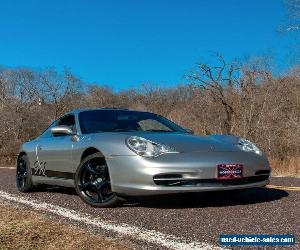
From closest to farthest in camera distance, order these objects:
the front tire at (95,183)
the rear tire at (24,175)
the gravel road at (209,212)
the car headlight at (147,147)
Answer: the gravel road at (209,212), the car headlight at (147,147), the front tire at (95,183), the rear tire at (24,175)

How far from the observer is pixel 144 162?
516 centimetres

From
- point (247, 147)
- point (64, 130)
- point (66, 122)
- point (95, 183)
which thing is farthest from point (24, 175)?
point (247, 147)

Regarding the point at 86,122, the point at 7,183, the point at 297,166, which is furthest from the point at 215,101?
the point at 86,122

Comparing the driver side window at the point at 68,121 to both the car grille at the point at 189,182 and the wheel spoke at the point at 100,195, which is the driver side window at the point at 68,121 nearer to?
the wheel spoke at the point at 100,195

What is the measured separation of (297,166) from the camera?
1074 cm

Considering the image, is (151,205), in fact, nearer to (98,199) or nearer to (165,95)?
(98,199)

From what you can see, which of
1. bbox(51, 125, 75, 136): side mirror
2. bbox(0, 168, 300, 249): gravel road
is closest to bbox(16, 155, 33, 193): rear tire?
bbox(0, 168, 300, 249): gravel road

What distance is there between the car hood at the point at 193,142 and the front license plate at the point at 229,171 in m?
0.25

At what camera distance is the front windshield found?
638cm

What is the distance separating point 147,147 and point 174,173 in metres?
0.43

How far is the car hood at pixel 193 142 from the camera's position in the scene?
5.30 metres

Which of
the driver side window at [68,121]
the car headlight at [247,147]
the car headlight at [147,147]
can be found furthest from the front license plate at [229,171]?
the driver side window at [68,121]

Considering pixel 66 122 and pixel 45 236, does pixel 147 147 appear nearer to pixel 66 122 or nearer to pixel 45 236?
pixel 45 236

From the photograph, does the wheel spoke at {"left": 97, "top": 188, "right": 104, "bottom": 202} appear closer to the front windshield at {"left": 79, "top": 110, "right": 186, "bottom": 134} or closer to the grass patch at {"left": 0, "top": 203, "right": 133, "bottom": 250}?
the grass patch at {"left": 0, "top": 203, "right": 133, "bottom": 250}
